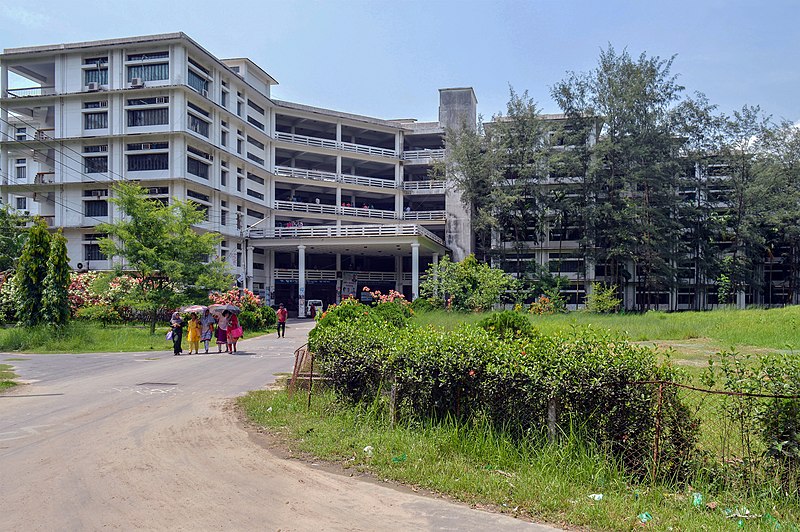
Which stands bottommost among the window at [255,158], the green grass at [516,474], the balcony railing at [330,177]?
the green grass at [516,474]

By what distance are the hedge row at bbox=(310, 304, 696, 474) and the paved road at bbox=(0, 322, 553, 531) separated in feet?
5.05

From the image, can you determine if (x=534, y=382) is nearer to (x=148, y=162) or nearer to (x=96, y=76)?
(x=148, y=162)

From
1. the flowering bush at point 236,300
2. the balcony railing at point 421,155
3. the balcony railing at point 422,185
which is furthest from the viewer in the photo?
the balcony railing at point 421,155

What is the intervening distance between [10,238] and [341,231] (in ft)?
69.8

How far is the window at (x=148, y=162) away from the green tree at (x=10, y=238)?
762 centimetres

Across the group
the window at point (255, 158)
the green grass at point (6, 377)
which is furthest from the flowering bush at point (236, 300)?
the window at point (255, 158)

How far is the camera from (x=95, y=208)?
4231 cm

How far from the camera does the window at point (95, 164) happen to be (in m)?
41.6

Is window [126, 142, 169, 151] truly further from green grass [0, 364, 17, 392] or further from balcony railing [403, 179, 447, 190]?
green grass [0, 364, 17, 392]

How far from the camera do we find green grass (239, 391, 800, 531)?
17.5ft

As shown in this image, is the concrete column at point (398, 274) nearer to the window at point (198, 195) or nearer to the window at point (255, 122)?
the window at point (255, 122)

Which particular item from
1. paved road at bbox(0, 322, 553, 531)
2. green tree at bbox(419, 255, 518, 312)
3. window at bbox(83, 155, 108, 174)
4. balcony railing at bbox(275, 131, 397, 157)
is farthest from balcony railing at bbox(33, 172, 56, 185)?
paved road at bbox(0, 322, 553, 531)

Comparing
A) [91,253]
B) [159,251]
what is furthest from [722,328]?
[91,253]

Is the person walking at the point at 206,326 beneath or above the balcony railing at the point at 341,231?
beneath
